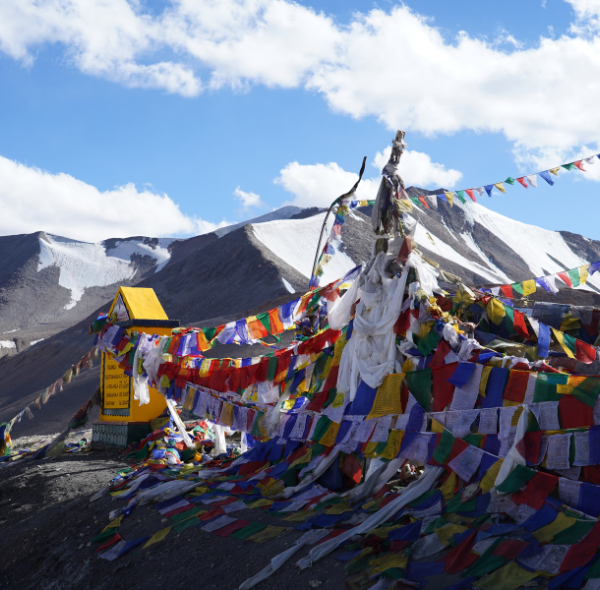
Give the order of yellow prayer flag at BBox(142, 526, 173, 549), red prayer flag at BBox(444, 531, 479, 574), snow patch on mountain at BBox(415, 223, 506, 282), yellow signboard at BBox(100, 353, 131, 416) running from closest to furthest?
1. red prayer flag at BBox(444, 531, 479, 574)
2. yellow prayer flag at BBox(142, 526, 173, 549)
3. yellow signboard at BBox(100, 353, 131, 416)
4. snow patch on mountain at BBox(415, 223, 506, 282)

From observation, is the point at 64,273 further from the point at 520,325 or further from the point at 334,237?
the point at 520,325

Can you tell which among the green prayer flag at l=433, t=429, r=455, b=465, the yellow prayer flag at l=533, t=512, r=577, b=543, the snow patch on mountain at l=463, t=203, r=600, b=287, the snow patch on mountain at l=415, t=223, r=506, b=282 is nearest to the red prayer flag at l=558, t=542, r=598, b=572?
the yellow prayer flag at l=533, t=512, r=577, b=543

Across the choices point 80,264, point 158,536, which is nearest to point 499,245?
point 80,264

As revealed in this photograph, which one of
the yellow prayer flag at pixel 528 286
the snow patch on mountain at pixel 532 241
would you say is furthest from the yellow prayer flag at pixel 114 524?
the snow patch on mountain at pixel 532 241

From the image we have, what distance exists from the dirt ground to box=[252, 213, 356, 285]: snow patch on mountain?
1344 inches

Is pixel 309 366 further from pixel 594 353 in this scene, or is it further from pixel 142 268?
pixel 142 268

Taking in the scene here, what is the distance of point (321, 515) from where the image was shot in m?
5.78

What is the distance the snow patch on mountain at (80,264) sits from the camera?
2692 inches

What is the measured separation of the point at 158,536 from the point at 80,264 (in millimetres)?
70184

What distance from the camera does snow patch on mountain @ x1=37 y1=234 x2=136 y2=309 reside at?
68375 mm

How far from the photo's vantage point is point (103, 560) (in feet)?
18.9

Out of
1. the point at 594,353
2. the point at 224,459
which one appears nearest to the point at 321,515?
the point at 594,353

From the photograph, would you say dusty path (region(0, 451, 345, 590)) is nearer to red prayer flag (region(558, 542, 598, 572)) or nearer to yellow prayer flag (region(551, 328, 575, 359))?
red prayer flag (region(558, 542, 598, 572))

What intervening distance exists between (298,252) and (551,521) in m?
45.2
